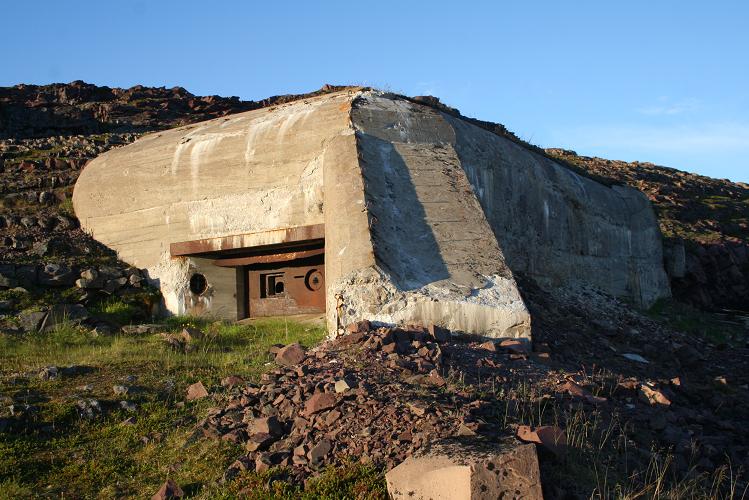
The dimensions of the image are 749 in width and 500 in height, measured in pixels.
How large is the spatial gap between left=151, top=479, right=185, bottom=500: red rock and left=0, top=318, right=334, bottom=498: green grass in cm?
7

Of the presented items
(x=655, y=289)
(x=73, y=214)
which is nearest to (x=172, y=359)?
(x=73, y=214)

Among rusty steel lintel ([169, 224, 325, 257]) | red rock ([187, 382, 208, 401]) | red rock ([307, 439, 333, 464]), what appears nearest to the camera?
red rock ([307, 439, 333, 464])

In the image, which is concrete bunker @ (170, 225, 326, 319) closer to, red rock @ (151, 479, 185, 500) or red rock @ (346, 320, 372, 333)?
red rock @ (346, 320, 372, 333)

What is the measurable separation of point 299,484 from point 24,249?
7861mm

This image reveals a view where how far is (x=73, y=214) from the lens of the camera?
11.5 m

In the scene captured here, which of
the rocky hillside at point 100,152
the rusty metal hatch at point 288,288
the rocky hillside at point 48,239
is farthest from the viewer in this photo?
the rocky hillside at point 100,152

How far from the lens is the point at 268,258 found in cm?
999

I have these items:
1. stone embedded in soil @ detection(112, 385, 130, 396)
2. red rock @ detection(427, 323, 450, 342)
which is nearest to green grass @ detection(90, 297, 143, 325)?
stone embedded in soil @ detection(112, 385, 130, 396)

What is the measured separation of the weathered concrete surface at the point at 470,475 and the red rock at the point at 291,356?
2494 mm

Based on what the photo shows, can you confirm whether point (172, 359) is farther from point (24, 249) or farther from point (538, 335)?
point (24, 249)

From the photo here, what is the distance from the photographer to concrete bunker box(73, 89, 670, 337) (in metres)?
7.24

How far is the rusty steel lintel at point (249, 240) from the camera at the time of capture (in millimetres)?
9102

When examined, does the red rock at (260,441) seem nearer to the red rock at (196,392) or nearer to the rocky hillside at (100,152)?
the red rock at (196,392)

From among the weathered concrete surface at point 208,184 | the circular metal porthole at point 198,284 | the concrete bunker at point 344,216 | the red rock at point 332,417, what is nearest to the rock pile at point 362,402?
the red rock at point 332,417
